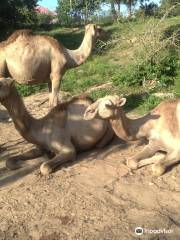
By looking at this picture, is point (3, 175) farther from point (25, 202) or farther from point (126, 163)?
point (126, 163)

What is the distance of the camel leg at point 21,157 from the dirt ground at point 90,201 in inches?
4.1

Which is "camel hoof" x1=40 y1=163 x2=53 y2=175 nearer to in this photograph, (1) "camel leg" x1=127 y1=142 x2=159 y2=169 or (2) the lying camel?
(2) the lying camel

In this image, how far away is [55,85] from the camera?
9.32 m

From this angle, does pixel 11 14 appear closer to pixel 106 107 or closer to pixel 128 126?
pixel 128 126

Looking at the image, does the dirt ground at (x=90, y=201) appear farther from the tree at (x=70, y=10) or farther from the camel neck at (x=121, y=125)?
the tree at (x=70, y=10)

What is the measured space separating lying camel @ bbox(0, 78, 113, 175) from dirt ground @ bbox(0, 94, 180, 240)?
0.16 m

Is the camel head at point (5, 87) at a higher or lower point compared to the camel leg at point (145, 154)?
higher

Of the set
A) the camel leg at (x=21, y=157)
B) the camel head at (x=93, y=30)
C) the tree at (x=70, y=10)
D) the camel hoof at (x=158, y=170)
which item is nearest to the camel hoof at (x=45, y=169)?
the camel leg at (x=21, y=157)

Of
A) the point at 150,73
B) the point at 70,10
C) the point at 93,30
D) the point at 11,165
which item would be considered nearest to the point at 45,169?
the point at 11,165

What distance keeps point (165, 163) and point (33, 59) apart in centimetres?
408

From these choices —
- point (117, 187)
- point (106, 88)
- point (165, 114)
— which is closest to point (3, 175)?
point (117, 187)

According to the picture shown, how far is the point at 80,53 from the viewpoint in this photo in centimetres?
958

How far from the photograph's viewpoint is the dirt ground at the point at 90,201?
486cm

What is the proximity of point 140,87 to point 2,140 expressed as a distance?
14.4 ft
